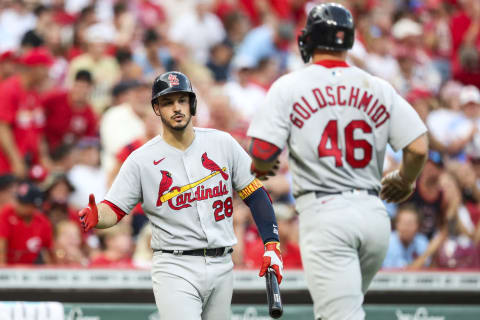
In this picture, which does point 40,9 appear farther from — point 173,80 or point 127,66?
point 173,80

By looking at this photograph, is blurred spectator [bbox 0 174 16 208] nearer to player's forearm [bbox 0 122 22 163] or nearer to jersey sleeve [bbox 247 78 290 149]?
player's forearm [bbox 0 122 22 163]

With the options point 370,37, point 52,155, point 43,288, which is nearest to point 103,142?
point 52,155

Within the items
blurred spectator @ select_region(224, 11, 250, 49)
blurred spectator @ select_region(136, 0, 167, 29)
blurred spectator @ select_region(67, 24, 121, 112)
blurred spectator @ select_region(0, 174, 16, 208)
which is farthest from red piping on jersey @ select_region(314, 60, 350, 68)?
blurred spectator @ select_region(224, 11, 250, 49)

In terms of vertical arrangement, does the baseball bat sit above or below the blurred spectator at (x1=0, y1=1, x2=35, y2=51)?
below

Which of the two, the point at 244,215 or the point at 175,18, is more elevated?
the point at 175,18

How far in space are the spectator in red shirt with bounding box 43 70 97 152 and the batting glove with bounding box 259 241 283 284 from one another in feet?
17.6

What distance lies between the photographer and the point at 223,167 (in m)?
4.92

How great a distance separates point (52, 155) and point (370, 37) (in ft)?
16.8

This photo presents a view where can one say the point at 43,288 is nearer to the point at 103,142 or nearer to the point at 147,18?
the point at 103,142

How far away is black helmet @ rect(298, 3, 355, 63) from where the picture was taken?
494cm

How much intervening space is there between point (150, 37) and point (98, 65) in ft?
2.88

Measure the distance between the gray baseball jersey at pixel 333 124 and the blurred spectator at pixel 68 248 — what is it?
347 cm

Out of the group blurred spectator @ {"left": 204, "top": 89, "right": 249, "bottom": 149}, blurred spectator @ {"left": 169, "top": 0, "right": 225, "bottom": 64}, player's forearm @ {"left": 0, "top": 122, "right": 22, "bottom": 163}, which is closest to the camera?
player's forearm @ {"left": 0, "top": 122, "right": 22, "bottom": 163}

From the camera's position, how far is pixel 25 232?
7.84m
